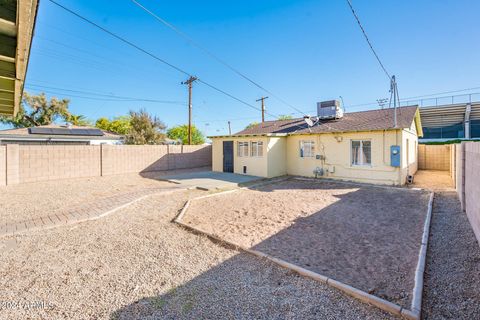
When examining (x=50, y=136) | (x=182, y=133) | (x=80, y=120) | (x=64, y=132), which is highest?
(x=80, y=120)

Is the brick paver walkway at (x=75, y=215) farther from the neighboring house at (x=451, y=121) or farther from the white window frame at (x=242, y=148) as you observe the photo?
the neighboring house at (x=451, y=121)

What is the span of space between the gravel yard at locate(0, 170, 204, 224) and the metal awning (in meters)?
4.88

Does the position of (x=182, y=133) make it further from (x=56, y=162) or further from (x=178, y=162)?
(x=56, y=162)

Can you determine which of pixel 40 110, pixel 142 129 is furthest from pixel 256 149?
pixel 40 110

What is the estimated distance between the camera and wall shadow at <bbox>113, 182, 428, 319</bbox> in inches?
104

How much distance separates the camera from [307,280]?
127 inches

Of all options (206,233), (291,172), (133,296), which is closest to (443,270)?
(206,233)

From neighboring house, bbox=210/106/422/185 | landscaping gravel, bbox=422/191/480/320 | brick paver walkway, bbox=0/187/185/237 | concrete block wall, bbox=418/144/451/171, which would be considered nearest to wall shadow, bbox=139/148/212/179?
neighboring house, bbox=210/106/422/185

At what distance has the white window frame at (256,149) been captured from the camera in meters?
13.1

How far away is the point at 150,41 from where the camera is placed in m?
9.75

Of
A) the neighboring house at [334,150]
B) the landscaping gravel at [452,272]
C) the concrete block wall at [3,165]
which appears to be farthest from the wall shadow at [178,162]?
the landscaping gravel at [452,272]

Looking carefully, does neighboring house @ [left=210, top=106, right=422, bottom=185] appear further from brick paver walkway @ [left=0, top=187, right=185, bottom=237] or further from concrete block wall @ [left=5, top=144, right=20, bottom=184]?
concrete block wall @ [left=5, top=144, right=20, bottom=184]

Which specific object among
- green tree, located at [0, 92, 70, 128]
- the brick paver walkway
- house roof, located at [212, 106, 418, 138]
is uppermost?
green tree, located at [0, 92, 70, 128]

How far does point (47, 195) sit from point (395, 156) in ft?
47.0
